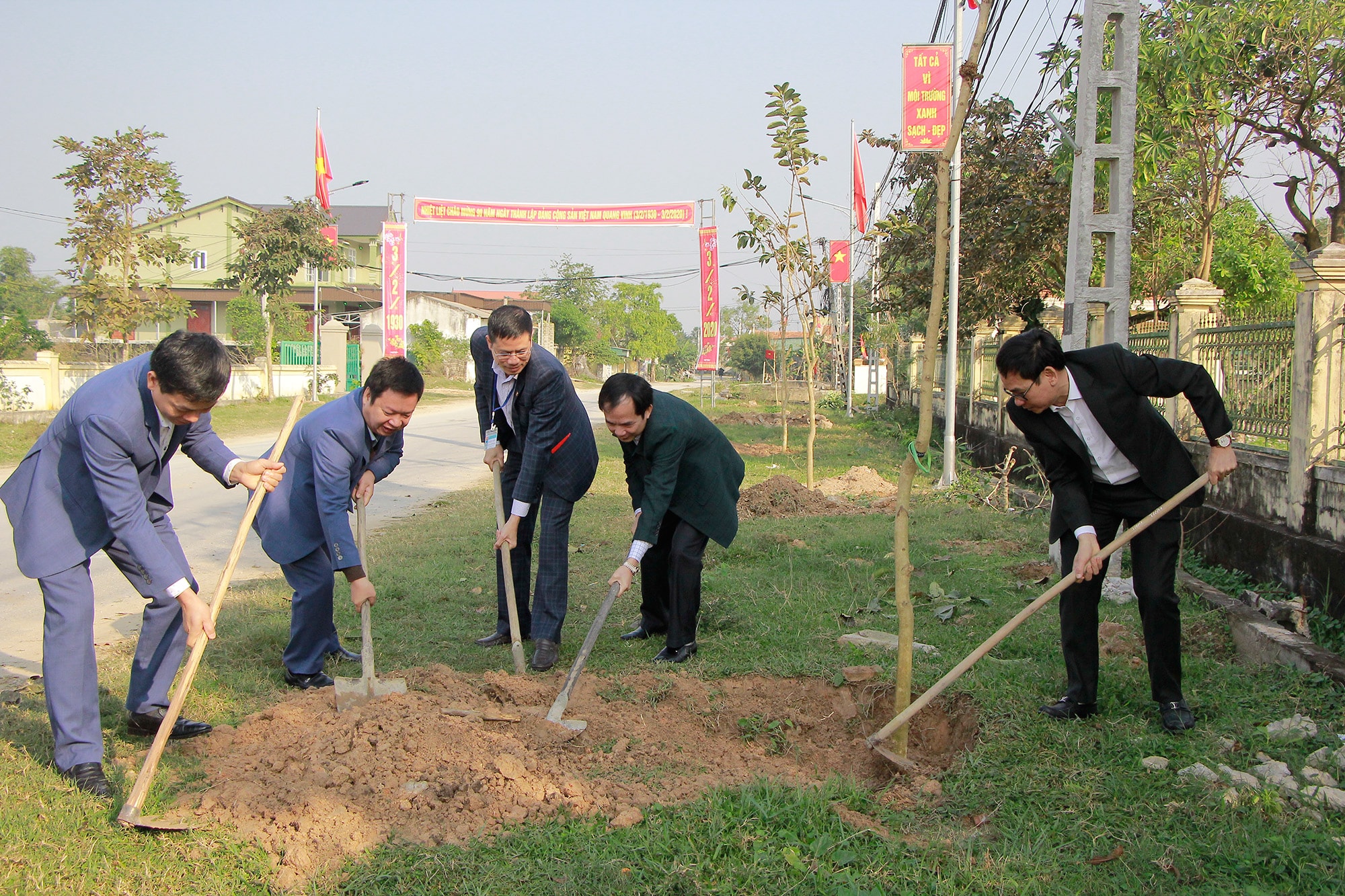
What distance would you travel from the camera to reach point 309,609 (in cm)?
403

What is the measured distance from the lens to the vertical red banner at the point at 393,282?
17344 mm

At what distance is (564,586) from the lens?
4.55 metres

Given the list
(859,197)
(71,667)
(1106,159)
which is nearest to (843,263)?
(859,197)

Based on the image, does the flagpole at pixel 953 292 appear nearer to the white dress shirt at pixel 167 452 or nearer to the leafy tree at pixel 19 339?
the white dress shirt at pixel 167 452

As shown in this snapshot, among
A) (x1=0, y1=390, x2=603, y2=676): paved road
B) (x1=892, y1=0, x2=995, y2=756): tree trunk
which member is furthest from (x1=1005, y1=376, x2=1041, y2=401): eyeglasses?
(x1=0, y1=390, x2=603, y2=676): paved road

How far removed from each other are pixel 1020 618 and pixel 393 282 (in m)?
16.0

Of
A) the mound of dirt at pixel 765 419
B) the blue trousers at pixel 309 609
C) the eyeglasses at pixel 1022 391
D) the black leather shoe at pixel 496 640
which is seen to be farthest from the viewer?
the mound of dirt at pixel 765 419

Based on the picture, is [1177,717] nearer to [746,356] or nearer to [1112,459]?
[1112,459]

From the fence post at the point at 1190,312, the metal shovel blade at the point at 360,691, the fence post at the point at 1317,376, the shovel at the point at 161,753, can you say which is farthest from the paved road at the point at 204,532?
the fence post at the point at 1190,312

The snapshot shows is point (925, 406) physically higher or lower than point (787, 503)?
higher

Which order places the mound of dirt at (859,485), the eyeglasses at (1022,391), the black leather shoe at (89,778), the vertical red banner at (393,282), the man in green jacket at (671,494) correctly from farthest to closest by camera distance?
1. the vertical red banner at (393,282)
2. the mound of dirt at (859,485)
3. the man in green jacket at (671,494)
4. the eyeglasses at (1022,391)
5. the black leather shoe at (89,778)

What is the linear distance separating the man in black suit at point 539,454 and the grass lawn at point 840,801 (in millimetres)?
300

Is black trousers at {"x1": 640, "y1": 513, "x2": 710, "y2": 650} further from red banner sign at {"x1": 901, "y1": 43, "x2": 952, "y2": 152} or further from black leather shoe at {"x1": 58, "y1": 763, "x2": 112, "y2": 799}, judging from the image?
red banner sign at {"x1": 901, "y1": 43, "x2": 952, "y2": 152}

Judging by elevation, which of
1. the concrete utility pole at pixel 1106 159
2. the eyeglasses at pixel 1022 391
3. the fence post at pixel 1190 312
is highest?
the concrete utility pole at pixel 1106 159
